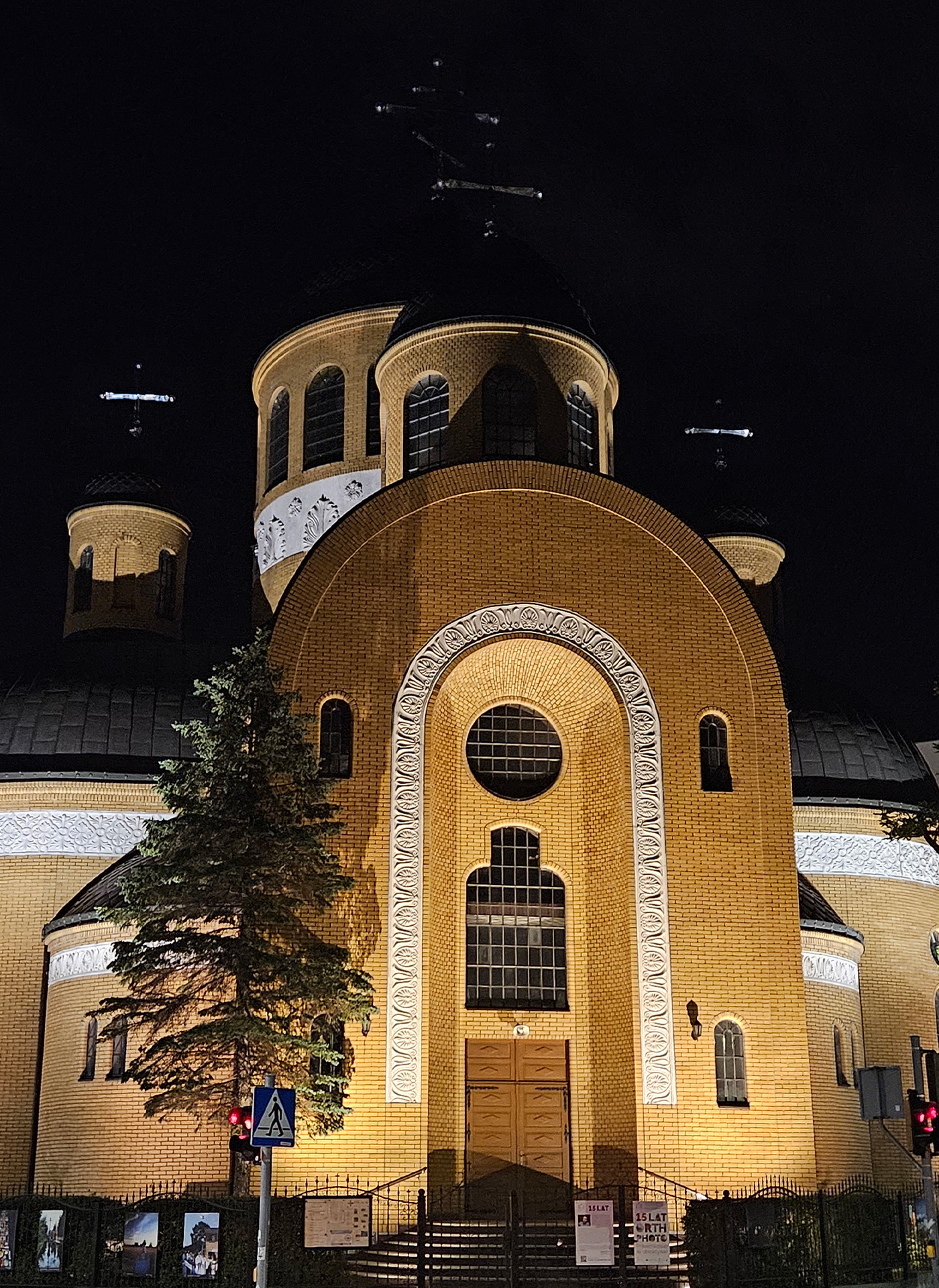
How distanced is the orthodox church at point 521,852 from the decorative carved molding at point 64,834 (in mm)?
67

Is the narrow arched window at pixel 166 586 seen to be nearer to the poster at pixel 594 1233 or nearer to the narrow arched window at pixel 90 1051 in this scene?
the narrow arched window at pixel 90 1051

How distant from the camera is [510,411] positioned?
3056 cm

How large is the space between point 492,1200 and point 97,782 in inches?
495

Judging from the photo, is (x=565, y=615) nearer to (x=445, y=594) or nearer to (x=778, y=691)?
(x=445, y=594)

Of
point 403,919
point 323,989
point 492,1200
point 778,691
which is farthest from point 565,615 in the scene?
point 492,1200

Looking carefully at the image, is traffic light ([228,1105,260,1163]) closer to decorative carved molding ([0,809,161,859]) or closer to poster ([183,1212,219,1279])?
poster ([183,1212,219,1279])

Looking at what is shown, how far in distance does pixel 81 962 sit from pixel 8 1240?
24.0 ft

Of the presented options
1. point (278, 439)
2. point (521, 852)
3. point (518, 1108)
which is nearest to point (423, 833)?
point (521, 852)

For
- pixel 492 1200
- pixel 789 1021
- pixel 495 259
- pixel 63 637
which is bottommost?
pixel 492 1200

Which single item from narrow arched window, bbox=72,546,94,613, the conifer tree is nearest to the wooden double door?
the conifer tree

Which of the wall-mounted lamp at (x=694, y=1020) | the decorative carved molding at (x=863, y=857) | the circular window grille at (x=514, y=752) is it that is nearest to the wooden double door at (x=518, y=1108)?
the wall-mounted lamp at (x=694, y=1020)

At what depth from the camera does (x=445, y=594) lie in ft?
89.6

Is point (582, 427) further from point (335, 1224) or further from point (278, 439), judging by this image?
point (335, 1224)

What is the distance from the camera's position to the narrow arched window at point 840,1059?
29938mm
